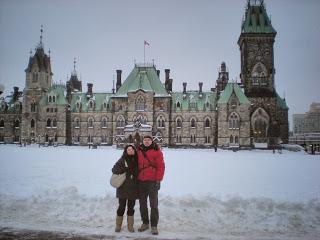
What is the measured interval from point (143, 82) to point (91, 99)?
6627 millimetres

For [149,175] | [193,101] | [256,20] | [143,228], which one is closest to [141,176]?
[149,175]

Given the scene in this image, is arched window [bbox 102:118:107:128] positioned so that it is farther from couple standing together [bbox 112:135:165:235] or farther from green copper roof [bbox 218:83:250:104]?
couple standing together [bbox 112:135:165:235]

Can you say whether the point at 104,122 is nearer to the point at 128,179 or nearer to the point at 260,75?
the point at 260,75

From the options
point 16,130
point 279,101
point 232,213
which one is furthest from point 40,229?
point 16,130

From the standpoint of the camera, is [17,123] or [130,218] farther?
[17,123]

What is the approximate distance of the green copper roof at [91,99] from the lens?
35.2m

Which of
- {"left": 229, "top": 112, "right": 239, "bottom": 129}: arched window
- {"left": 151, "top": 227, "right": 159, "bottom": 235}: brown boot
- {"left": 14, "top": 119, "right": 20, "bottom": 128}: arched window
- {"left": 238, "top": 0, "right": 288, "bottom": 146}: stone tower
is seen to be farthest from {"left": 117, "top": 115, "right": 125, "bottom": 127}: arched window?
{"left": 151, "top": 227, "right": 159, "bottom": 235}: brown boot

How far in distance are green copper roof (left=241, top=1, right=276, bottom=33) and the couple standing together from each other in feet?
96.4

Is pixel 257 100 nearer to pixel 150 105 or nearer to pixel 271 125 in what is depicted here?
pixel 271 125

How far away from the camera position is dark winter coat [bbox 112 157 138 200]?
212 inches

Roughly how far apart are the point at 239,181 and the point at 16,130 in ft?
104

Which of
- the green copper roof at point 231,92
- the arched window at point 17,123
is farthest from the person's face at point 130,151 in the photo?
the arched window at point 17,123

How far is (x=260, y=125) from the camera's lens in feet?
102

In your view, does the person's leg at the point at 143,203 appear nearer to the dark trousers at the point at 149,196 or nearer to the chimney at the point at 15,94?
the dark trousers at the point at 149,196
